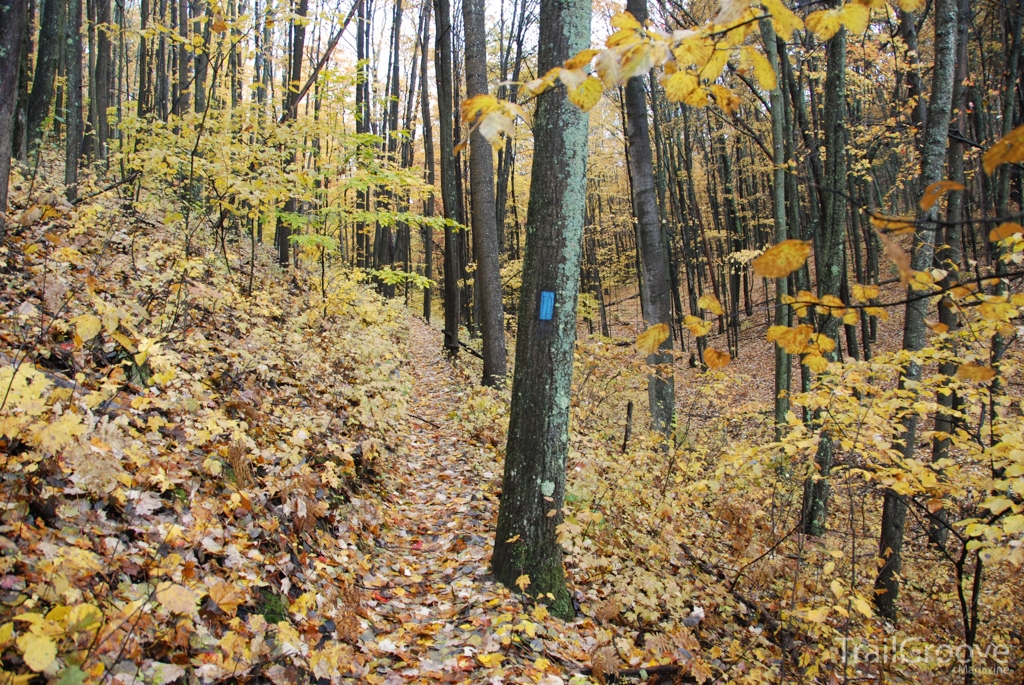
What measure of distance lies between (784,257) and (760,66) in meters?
0.62

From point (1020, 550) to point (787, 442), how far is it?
2.15 m

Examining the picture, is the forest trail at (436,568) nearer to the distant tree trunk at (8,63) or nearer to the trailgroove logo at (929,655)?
the trailgroove logo at (929,655)

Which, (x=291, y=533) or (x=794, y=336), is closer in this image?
(x=794, y=336)

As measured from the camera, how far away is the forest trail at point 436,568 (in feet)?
11.0

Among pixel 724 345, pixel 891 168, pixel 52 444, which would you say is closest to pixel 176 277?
pixel 52 444

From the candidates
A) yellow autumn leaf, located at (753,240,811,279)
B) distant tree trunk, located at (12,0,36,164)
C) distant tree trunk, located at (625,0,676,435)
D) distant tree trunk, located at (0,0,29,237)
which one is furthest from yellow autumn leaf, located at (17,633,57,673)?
distant tree trunk, located at (12,0,36,164)

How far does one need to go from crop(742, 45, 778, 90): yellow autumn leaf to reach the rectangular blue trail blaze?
2394 millimetres

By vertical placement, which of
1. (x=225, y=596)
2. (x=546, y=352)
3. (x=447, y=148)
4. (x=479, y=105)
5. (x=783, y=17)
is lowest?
(x=225, y=596)

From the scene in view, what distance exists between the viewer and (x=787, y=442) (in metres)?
5.26

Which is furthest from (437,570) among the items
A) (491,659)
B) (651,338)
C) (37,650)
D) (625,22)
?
(625,22)

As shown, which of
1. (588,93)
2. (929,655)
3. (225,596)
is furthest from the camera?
(929,655)

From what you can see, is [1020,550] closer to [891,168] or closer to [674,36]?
[674,36]

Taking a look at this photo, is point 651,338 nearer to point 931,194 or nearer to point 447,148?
point 931,194

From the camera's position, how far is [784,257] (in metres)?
1.56
